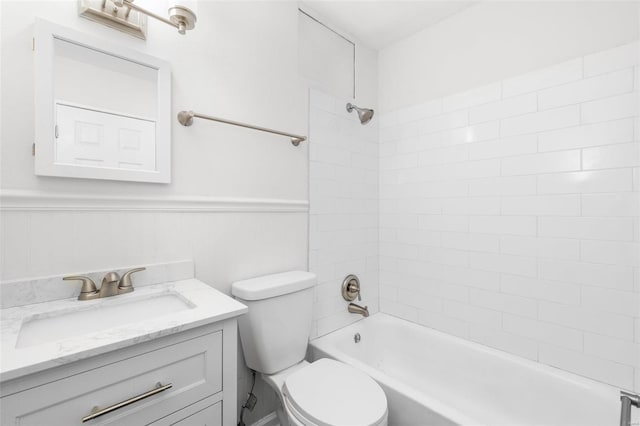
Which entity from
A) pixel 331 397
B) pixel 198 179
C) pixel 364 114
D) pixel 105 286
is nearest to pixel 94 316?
pixel 105 286

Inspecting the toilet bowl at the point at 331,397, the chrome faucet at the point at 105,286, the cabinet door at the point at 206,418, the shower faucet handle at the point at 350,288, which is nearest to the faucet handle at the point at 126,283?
the chrome faucet at the point at 105,286

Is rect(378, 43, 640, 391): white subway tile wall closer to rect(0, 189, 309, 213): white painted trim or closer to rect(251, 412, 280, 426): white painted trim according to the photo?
rect(0, 189, 309, 213): white painted trim

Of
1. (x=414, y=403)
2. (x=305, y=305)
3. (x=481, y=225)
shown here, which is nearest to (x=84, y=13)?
→ (x=305, y=305)

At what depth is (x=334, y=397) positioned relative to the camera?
1.16m

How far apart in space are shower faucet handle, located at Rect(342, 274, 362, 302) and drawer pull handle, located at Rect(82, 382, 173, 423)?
1313 millimetres

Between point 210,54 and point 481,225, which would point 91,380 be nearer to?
point 210,54

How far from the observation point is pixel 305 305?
4.90 feet

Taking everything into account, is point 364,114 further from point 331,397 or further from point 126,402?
point 126,402

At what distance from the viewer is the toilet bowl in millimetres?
1050

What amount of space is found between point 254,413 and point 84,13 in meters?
1.94

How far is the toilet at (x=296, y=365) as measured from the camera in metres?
1.09

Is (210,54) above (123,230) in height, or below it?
above

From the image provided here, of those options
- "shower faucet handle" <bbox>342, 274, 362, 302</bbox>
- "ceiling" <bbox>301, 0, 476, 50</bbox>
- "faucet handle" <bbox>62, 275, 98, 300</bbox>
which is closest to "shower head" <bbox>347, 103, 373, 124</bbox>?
"ceiling" <bbox>301, 0, 476, 50</bbox>

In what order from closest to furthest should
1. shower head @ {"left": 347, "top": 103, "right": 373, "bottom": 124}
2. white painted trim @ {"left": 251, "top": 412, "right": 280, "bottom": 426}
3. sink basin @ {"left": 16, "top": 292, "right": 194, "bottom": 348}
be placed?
sink basin @ {"left": 16, "top": 292, "right": 194, "bottom": 348}, white painted trim @ {"left": 251, "top": 412, "right": 280, "bottom": 426}, shower head @ {"left": 347, "top": 103, "right": 373, "bottom": 124}
